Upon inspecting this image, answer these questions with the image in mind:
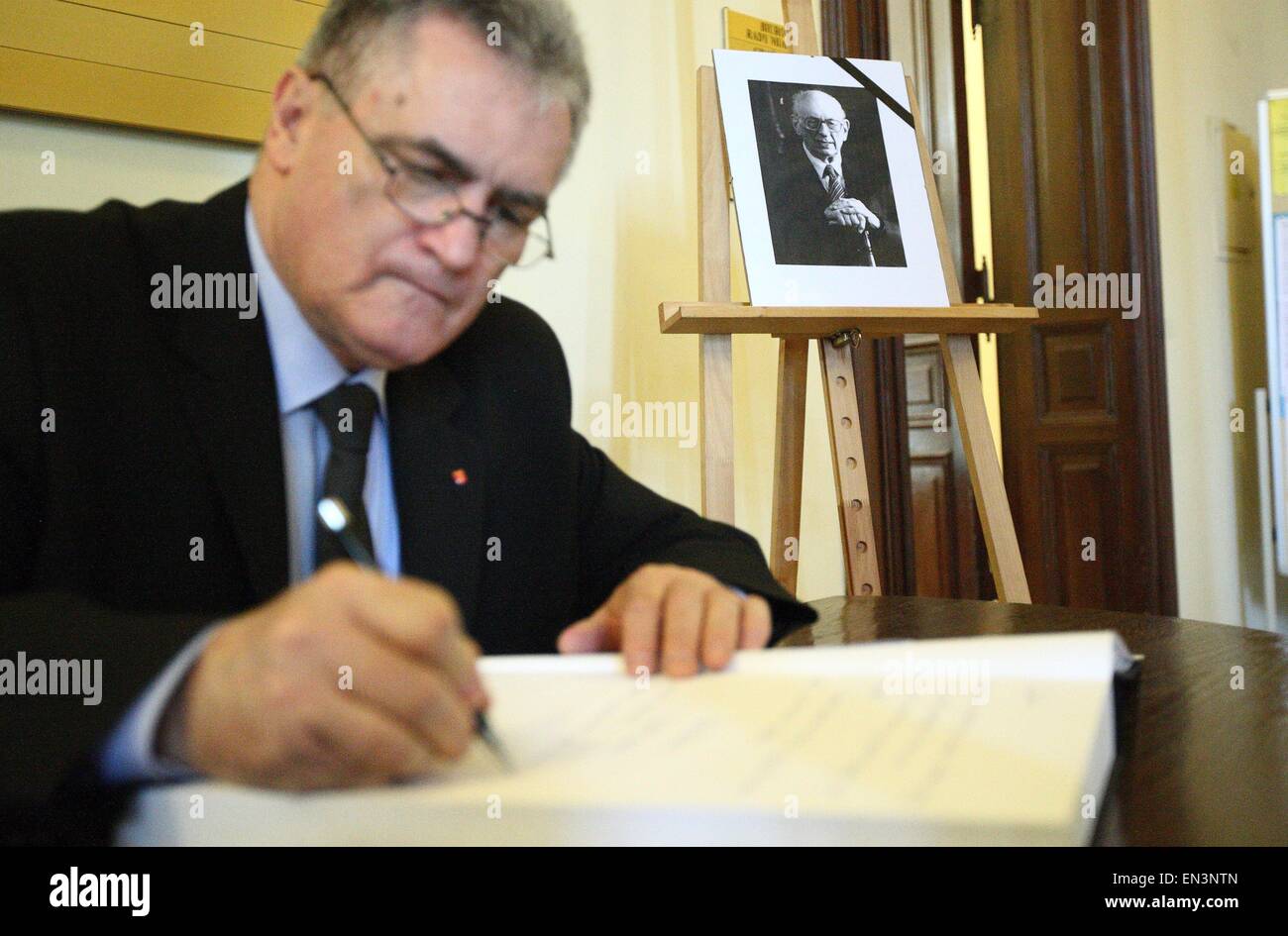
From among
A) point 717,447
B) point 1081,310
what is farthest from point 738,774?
point 1081,310

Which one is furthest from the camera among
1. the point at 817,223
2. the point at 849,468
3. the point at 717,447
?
the point at 849,468

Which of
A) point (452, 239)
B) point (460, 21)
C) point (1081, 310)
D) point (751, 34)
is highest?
point (751, 34)

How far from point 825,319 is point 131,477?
119 centimetres

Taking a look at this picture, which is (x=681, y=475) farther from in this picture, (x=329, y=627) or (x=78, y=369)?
(x=329, y=627)

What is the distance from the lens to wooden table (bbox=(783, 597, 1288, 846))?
0.42m

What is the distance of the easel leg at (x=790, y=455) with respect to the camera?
66.9 inches

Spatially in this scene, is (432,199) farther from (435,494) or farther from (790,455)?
(790,455)

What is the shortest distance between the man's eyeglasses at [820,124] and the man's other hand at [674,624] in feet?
4.01

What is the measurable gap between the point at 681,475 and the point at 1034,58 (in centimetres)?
161

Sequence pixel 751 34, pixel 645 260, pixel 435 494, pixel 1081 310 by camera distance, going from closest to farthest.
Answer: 1. pixel 435 494
2. pixel 645 260
3. pixel 751 34
4. pixel 1081 310

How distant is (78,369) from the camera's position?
0.52 metres

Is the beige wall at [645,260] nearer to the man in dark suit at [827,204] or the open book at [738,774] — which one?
the man in dark suit at [827,204]

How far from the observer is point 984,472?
67.6 inches
